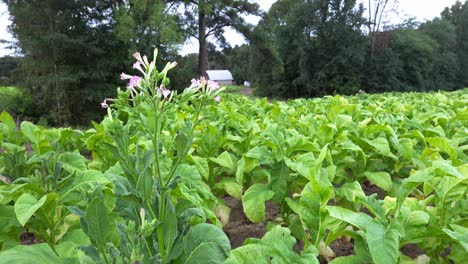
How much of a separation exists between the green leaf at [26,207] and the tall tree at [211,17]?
70.1ft

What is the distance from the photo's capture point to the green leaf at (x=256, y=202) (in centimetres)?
204

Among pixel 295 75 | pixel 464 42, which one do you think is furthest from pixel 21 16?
pixel 464 42

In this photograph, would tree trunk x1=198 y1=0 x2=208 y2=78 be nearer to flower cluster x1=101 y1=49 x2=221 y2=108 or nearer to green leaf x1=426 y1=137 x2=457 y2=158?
green leaf x1=426 y1=137 x2=457 y2=158

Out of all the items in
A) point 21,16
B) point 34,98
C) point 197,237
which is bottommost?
point 34,98

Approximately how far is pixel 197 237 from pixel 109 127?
451 mm

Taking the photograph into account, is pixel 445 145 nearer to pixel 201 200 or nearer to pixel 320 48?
pixel 201 200

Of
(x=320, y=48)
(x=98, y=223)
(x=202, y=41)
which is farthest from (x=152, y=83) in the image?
(x=320, y=48)

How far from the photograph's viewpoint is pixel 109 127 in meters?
1.15

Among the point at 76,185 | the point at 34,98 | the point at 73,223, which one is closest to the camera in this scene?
the point at 76,185

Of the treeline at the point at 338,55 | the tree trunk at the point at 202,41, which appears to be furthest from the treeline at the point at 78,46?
the treeline at the point at 338,55

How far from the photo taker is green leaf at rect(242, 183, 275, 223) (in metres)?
2.04

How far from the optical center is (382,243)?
1.30 metres

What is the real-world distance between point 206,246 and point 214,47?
28.2 m

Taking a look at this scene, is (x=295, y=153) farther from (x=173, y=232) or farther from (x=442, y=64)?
(x=442, y=64)
